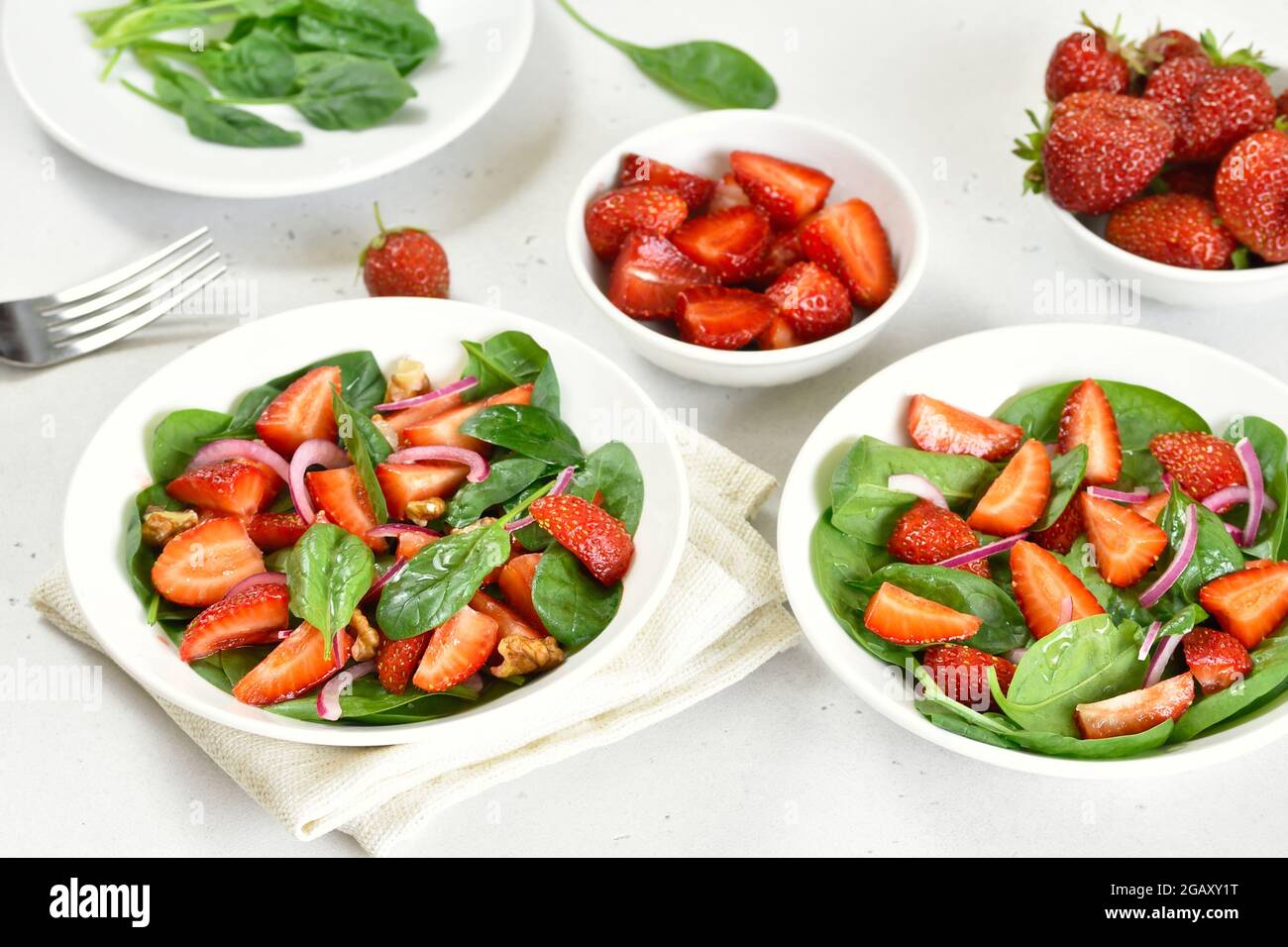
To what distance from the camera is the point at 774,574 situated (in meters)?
1.46

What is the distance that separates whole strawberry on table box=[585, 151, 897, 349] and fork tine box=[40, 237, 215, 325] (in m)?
0.57

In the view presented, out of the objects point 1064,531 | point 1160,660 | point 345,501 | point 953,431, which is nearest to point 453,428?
point 345,501

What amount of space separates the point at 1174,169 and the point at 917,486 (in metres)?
0.65

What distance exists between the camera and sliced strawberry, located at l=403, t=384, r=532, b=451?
147 cm

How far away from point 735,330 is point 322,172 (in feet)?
2.12

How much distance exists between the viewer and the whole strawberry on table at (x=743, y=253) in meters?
1.60

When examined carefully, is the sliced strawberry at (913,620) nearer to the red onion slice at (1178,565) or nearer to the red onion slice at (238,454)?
the red onion slice at (1178,565)

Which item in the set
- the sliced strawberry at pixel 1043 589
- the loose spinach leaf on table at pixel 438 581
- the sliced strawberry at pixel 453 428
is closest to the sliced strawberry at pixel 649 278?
the sliced strawberry at pixel 453 428

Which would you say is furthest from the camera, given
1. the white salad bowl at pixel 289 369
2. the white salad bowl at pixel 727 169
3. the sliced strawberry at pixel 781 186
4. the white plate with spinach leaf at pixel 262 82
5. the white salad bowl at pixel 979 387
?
the white plate with spinach leaf at pixel 262 82

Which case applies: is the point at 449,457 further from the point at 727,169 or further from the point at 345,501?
the point at 727,169

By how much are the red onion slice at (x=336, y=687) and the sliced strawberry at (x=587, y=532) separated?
230mm

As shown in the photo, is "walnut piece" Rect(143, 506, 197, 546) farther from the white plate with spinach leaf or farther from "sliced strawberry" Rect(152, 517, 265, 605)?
the white plate with spinach leaf

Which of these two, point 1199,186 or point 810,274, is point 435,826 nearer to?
point 810,274

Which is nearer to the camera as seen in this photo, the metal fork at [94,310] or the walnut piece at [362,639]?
the walnut piece at [362,639]
